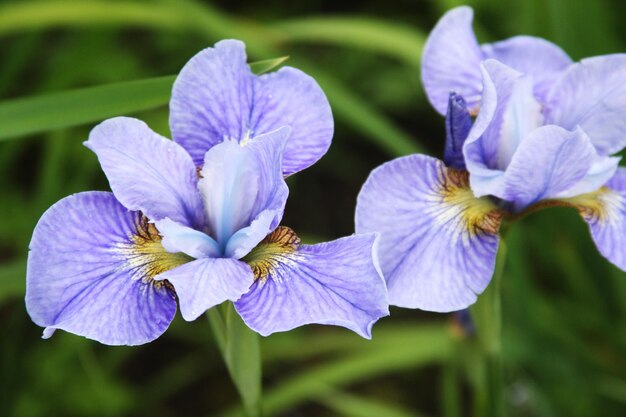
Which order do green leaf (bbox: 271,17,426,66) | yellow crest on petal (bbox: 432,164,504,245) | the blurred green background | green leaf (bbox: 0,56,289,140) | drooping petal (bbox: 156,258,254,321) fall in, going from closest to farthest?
drooping petal (bbox: 156,258,254,321) < yellow crest on petal (bbox: 432,164,504,245) < green leaf (bbox: 0,56,289,140) < the blurred green background < green leaf (bbox: 271,17,426,66)

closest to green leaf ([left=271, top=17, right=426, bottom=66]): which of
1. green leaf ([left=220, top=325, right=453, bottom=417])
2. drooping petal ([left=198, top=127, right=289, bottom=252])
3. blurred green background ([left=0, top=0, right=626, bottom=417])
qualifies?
blurred green background ([left=0, top=0, right=626, bottom=417])

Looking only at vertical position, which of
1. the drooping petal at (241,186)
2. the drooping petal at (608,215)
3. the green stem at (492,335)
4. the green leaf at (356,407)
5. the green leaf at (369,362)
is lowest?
the green leaf at (356,407)

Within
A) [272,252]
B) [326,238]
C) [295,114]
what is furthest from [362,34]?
[272,252]

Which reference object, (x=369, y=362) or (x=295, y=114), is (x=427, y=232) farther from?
(x=369, y=362)

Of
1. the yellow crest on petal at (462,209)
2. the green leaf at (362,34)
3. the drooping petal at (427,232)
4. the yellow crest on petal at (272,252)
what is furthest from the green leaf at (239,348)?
the green leaf at (362,34)

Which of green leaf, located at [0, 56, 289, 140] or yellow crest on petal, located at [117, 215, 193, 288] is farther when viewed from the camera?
green leaf, located at [0, 56, 289, 140]

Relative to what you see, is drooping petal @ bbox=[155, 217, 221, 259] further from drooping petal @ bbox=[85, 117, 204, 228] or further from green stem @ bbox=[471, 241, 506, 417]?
green stem @ bbox=[471, 241, 506, 417]

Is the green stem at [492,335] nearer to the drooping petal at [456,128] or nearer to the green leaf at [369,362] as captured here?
the drooping petal at [456,128]
